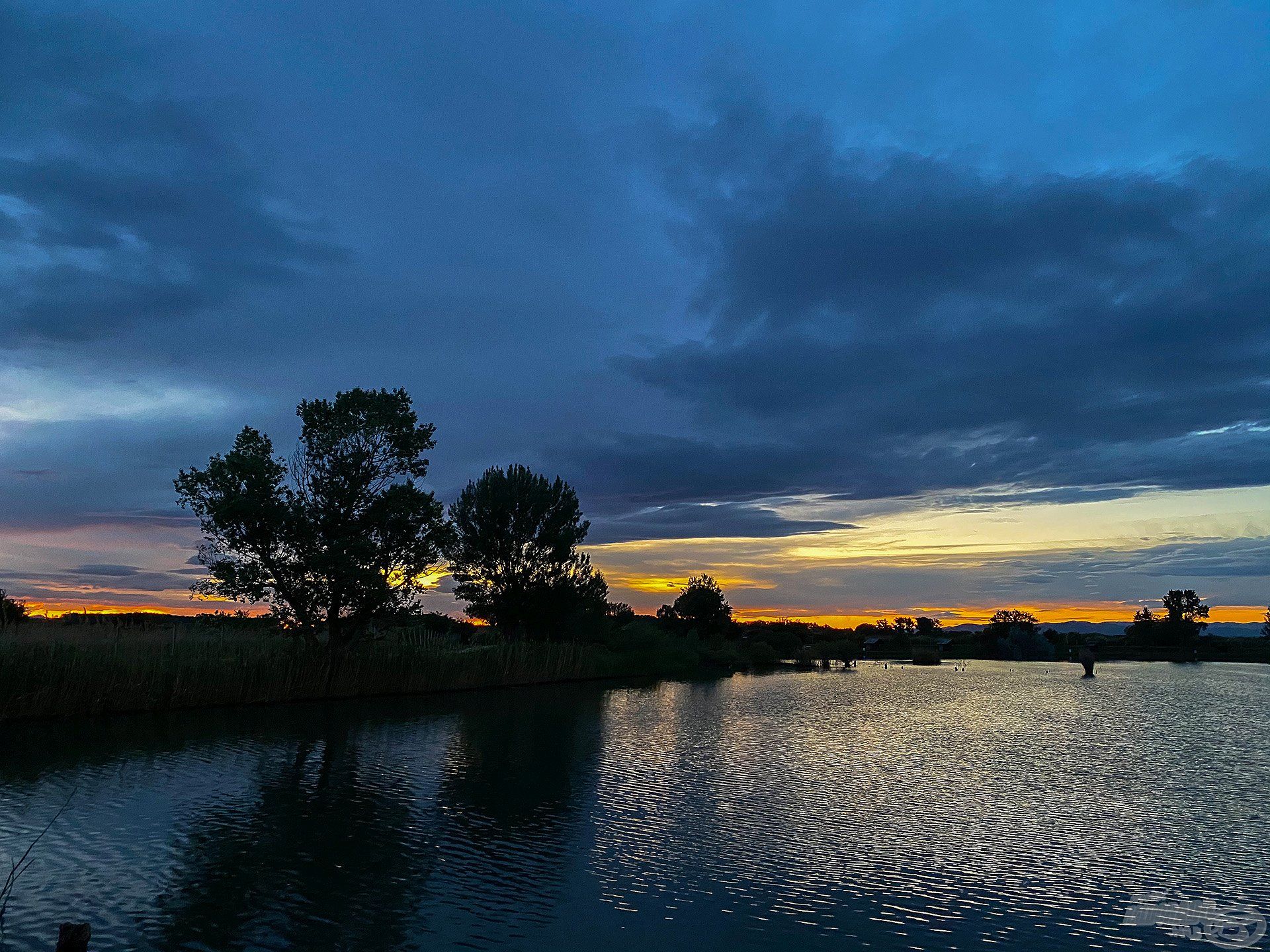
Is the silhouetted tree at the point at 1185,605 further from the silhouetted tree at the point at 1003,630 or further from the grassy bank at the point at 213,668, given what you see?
the grassy bank at the point at 213,668

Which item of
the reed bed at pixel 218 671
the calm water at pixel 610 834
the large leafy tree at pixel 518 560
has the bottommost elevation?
the calm water at pixel 610 834

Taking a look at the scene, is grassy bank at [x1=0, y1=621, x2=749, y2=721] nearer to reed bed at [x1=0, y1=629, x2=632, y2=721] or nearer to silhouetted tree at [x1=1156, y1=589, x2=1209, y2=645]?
reed bed at [x1=0, y1=629, x2=632, y2=721]

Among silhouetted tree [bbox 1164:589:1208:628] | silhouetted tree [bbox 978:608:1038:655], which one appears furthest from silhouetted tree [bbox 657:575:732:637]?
silhouetted tree [bbox 1164:589:1208:628]

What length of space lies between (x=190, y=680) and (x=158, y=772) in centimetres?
1278

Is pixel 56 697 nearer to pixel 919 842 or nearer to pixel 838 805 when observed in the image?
pixel 838 805

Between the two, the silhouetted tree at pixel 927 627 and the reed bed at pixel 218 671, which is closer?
the reed bed at pixel 218 671

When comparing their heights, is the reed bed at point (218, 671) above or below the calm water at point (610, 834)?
above

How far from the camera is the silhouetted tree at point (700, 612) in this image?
118875 mm

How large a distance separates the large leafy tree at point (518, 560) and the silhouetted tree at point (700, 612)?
54.3 meters

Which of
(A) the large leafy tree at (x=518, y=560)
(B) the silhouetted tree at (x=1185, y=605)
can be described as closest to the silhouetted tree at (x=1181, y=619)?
(B) the silhouetted tree at (x=1185, y=605)

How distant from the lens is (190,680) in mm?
31125

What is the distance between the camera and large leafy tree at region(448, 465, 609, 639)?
213ft

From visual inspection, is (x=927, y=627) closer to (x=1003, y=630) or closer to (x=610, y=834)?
(x=1003, y=630)

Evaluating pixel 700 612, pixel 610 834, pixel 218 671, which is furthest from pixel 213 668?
pixel 700 612
